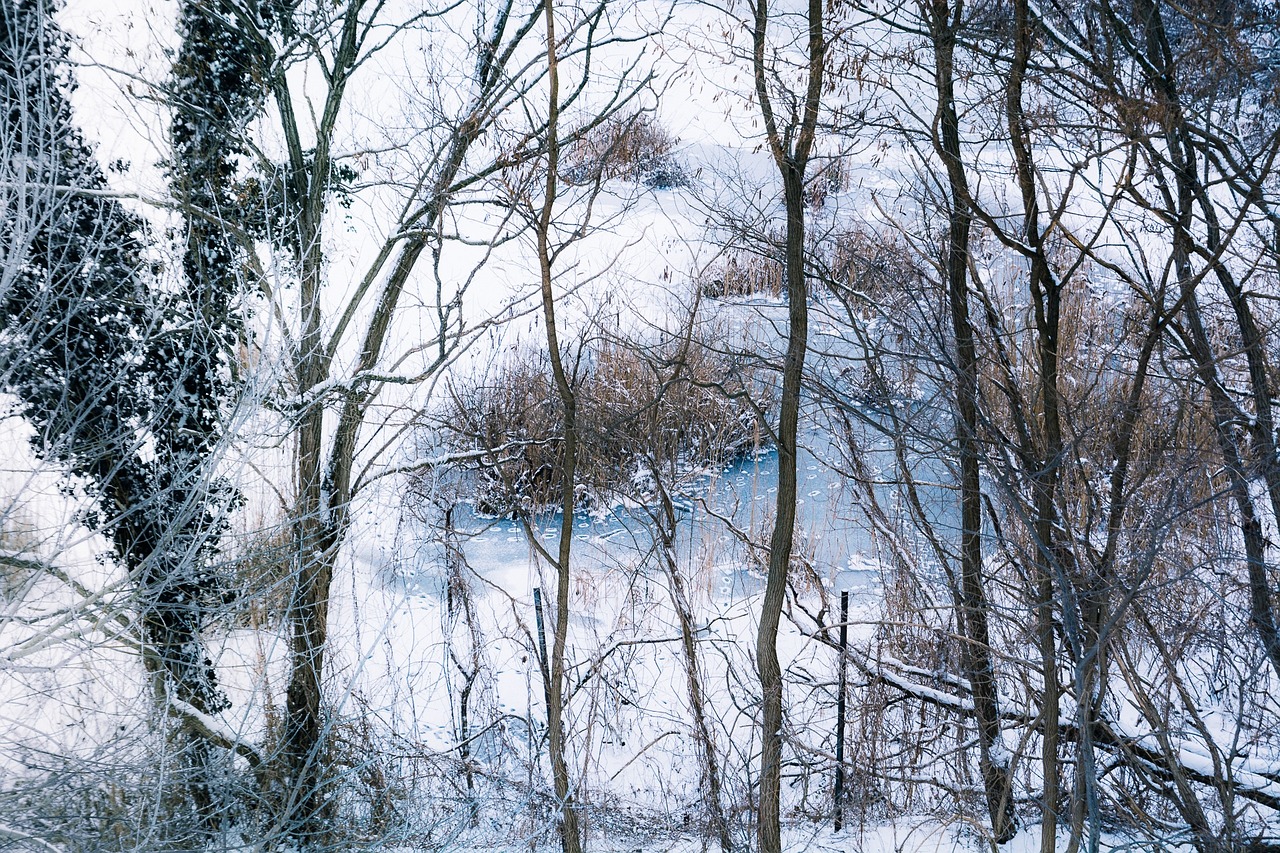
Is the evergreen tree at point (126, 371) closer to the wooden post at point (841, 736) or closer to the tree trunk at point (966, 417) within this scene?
the wooden post at point (841, 736)

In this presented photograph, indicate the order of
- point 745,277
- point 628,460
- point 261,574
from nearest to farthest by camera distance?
point 261,574, point 628,460, point 745,277

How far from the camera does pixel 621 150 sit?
9.53 m

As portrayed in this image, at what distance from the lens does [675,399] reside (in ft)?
35.3

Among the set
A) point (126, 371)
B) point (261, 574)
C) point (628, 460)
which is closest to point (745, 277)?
point (628, 460)

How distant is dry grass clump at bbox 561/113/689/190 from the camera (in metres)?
9.45

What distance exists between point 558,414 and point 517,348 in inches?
56.6

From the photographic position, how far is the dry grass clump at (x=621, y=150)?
9.45 m

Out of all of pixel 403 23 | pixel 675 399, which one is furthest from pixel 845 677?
pixel 403 23

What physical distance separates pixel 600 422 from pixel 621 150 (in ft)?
9.22

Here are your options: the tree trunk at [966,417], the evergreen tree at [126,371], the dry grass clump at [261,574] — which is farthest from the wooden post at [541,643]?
the tree trunk at [966,417]

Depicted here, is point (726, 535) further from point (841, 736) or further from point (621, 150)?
point (621, 150)

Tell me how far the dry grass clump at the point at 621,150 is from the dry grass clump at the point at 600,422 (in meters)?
1.96

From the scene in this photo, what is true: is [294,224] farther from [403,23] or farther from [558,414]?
[558,414]

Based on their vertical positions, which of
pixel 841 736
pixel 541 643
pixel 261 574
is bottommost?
pixel 841 736
